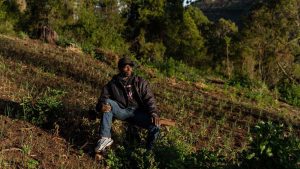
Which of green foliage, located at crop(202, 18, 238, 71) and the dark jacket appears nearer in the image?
the dark jacket

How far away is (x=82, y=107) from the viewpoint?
9.66 m

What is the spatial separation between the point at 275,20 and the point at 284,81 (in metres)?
8.07

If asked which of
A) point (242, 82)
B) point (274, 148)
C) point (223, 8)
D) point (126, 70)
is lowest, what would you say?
point (242, 82)

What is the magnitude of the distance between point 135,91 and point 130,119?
410 millimetres

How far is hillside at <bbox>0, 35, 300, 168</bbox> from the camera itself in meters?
7.83

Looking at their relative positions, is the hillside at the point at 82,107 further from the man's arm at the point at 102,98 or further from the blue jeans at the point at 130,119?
the man's arm at the point at 102,98

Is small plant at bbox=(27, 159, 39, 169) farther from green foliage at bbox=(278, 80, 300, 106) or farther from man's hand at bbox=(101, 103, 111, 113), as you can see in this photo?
green foliage at bbox=(278, 80, 300, 106)

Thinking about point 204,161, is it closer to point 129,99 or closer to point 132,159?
point 132,159

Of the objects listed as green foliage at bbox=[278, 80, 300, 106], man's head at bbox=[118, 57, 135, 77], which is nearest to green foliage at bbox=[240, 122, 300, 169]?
man's head at bbox=[118, 57, 135, 77]

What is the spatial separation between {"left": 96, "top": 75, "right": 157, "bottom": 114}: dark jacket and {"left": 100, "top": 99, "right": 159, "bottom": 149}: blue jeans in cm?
10

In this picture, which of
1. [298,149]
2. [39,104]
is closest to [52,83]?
[39,104]

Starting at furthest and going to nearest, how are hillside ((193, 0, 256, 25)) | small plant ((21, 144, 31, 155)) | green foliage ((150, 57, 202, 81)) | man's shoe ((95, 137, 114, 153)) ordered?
hillside ((193, 0, 256, 25)) → green foliage ((150, 57, 202, 81)) → man's shoe ((95, 137, 114, 153)) → small plant ((21, 144, 31, 155))

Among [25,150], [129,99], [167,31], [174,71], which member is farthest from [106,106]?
[167,31]

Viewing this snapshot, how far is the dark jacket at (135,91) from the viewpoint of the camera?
8164 millimetres
